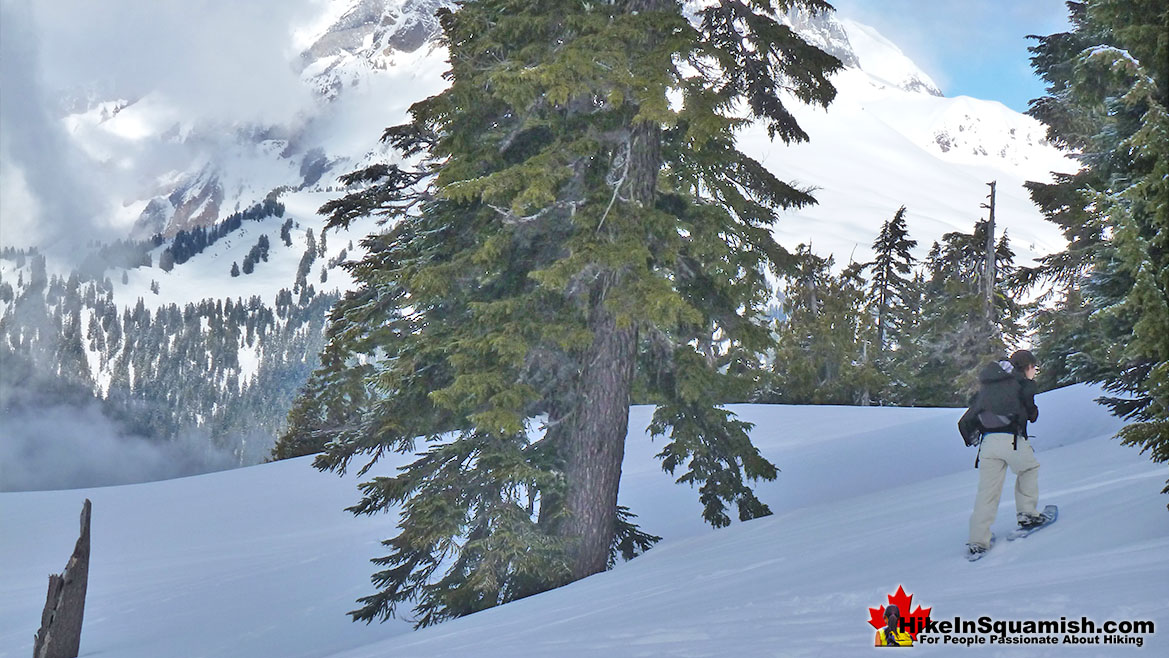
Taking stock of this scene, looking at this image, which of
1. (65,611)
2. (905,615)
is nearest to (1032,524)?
(905,615)

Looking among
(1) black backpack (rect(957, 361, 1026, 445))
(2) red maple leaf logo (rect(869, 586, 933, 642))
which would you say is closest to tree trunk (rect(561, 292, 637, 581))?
(1) black backpack (rect(957, 361, 1026, 445))

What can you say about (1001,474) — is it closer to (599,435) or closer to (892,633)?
(892,633)

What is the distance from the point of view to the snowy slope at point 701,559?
19.7 feet

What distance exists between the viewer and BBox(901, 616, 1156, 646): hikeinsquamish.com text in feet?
15.6

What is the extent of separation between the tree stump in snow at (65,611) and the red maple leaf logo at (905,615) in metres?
10.8

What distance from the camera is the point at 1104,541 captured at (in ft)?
21.4

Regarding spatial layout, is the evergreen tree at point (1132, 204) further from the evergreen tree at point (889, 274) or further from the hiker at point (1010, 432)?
the evergreen tree at point (889, 274)

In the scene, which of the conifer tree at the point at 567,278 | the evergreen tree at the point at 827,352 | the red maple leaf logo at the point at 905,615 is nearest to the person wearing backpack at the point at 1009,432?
the red maple leaf logo at the point at 905,615

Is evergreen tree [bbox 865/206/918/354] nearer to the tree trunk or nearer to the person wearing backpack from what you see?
the tree trunk

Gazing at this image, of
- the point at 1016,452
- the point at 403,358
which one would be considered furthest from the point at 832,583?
the point at 403,358

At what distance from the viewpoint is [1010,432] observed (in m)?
7.48

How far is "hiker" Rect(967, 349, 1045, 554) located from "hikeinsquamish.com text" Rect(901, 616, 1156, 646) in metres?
2.04

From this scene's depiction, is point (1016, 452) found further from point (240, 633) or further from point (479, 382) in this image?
point (240, 633)

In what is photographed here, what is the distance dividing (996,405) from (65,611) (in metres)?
11.9
